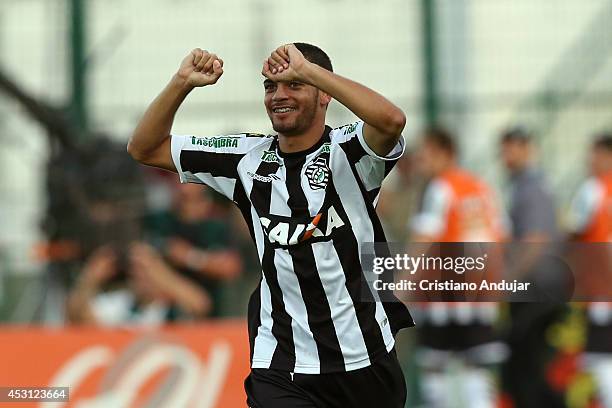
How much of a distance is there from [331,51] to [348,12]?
343 mm

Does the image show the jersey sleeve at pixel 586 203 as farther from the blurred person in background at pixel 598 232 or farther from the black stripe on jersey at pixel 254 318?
the black stripe on jersey at pixel 254 318

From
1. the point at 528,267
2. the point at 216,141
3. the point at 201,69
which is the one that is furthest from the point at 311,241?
the point at 528,267

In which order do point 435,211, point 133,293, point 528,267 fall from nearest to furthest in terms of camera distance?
point 528,267 < point 133,293 < point 435,211

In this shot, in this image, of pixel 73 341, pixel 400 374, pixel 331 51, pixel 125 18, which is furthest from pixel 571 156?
pixel 400 374

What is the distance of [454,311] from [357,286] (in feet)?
16.8

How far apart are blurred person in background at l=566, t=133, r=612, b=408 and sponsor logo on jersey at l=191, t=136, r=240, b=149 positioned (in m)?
4.62

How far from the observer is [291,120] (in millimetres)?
4988

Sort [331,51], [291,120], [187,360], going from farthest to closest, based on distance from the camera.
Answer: [331,51] < [187,360] < [291,120]

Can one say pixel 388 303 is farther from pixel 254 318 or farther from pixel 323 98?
pixel 323 98

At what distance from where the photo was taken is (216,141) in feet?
17.4

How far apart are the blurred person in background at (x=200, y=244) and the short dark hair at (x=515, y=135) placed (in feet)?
7.44

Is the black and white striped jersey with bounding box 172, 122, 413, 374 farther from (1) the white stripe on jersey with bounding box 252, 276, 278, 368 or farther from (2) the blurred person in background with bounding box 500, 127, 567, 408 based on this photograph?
(2) the blurred person in background with bounding box 500, 127, 567, 408

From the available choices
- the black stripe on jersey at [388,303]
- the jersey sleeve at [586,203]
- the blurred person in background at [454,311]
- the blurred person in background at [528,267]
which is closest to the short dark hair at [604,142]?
the jersey sleeve at [586,203]

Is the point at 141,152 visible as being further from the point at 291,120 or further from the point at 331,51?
the point at 331,51
